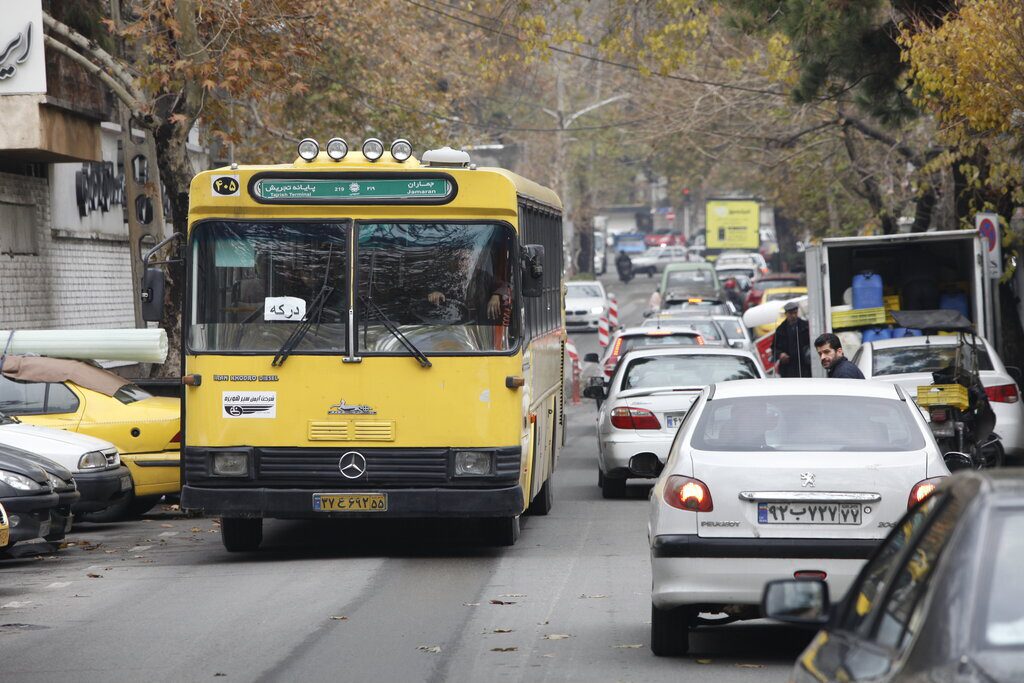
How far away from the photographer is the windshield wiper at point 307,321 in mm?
12289

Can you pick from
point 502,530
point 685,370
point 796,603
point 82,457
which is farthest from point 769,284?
point 796,603

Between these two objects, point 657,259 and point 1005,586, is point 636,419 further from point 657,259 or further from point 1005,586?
point 657,259

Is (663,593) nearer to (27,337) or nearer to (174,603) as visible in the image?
(174,603)

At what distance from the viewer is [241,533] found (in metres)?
13.4

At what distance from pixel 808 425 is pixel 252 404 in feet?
16.3

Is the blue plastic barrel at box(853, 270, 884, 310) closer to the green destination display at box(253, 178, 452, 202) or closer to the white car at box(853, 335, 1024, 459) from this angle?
the white car at box(853, 335, 1024, 459)

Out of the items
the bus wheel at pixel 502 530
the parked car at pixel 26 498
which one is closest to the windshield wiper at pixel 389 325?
the bus wheel at pixel 502 530

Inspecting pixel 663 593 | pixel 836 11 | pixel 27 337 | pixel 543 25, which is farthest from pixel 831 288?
pixel 663 593

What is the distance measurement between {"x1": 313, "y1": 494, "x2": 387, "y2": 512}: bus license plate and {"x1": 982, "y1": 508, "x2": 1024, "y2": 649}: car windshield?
8.79 m

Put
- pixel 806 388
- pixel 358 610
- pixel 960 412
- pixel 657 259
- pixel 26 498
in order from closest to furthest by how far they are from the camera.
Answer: pixel 806 388
pixel 358 610
pixel 26 498
pixel 960 412
pixel 657 259

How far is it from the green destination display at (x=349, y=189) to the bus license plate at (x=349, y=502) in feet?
7.18

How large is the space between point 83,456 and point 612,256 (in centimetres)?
10991

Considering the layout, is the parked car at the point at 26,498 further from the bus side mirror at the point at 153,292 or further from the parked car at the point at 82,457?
the bus side mirror at the point at 153,292

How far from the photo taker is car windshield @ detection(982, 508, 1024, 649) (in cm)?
347
